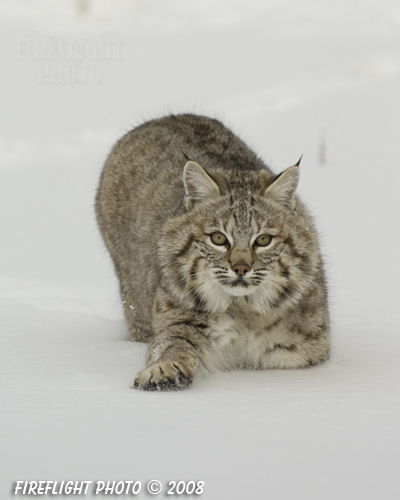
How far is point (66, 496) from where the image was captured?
2949 mm

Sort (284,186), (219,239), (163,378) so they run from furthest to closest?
(284,186) < (219,239) < (163,378)

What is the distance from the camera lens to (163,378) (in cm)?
430

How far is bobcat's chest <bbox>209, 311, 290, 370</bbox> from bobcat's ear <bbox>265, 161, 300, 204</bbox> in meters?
0.73

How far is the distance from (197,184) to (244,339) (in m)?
0.98

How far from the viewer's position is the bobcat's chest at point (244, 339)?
15.8ft

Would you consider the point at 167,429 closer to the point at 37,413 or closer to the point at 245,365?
the point at 37,413

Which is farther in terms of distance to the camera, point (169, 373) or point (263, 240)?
point (263, 240)

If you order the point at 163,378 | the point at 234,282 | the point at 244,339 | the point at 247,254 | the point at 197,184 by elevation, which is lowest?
the point at 163,378

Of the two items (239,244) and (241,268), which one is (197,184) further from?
(241,268)

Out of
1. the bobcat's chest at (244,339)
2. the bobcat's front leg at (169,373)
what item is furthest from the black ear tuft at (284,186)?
the bobcat's front leg at (169,373)

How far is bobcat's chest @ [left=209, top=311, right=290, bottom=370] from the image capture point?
4.82 metres

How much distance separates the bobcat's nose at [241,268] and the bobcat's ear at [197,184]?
1.83 feet

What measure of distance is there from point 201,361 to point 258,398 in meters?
0.68

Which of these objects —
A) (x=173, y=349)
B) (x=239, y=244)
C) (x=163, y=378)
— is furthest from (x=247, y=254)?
(x=163, y=378)
